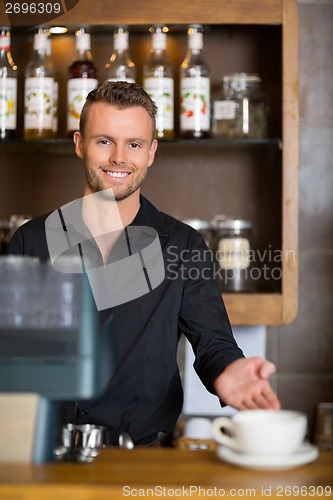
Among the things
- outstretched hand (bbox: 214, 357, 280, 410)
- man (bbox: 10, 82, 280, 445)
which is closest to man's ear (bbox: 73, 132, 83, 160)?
man (bbox: 10, 82, 280, 445)

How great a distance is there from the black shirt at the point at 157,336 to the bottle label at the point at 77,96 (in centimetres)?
40

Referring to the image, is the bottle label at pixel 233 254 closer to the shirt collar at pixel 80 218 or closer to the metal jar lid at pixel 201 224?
the metal jar lid at pixel 201 224

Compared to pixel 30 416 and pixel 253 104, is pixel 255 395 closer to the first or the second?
pixel 30 416

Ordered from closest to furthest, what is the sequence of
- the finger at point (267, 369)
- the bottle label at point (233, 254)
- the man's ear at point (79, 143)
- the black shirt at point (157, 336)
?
the finger at point (267, 369) < the black shirt at point (157, 336) < the man's ear at point (79, 143) < the bottle label at point (233, 254)

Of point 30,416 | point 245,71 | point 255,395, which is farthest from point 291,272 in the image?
point 30,416

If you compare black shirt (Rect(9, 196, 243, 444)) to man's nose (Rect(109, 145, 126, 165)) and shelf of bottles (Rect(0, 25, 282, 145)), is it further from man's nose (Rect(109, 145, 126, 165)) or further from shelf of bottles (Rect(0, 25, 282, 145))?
shelf of bottles (Rect(0, 25, 282, 145))

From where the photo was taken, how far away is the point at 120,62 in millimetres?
2092

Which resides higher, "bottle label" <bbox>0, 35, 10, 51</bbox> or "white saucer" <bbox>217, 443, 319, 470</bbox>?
"bottle label" <bbox>0, 35, 10, 51</bbox>

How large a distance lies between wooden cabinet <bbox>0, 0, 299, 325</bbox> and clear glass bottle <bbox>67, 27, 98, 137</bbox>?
1.9 inches

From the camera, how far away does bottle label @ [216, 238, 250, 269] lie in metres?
2.08

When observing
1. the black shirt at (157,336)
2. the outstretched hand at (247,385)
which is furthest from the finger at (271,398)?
the black shirt at (157,336)

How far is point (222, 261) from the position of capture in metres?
2.08

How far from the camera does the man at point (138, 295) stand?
5.26ft

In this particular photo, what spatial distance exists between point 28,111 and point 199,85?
Answer: 451 millimetres
